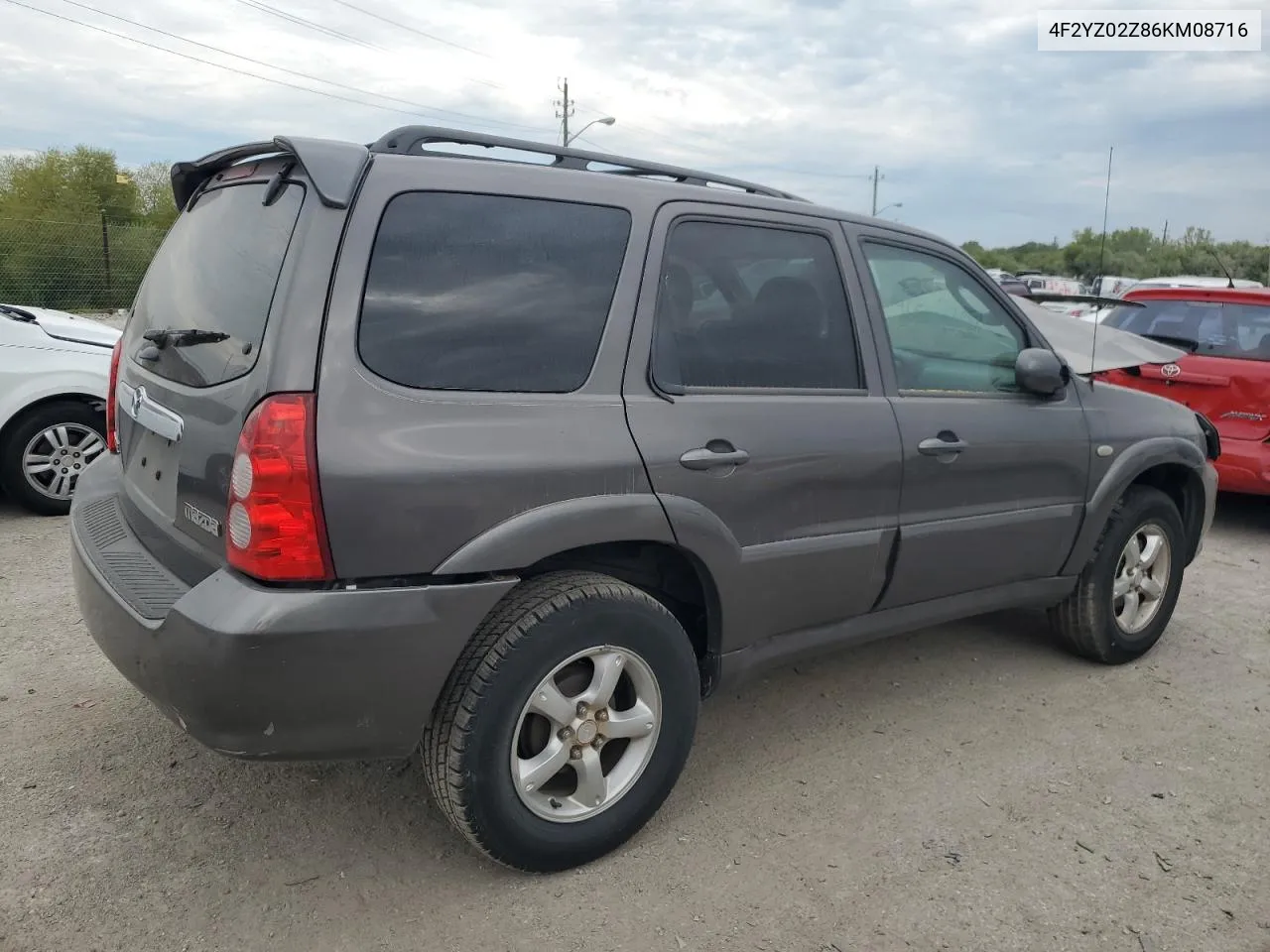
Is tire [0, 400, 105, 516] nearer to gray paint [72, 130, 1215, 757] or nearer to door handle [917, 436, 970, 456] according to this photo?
gray paint [72, 130, 1215, 757]

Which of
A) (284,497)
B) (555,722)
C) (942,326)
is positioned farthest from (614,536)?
(942,326)

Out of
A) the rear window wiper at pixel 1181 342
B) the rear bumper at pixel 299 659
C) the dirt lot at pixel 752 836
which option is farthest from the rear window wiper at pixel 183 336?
the rear window wiper at pixel 1181 342

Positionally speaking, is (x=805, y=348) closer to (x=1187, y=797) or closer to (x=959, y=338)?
(x=959, y=338)

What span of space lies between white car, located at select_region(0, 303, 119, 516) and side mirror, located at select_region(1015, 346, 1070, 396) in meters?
5.05

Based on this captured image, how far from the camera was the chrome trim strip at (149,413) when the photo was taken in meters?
2.59

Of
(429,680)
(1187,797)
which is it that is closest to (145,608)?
(429,680)

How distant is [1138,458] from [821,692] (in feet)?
5.12

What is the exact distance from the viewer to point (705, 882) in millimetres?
2695

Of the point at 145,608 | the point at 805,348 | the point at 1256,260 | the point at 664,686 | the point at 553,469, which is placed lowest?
the point at 664,686

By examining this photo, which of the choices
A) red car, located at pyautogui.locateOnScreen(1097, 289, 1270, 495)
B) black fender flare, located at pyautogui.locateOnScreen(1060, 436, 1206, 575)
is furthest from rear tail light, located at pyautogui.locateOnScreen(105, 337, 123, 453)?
red car, located at pyautogui.locateOnScreen(1097, 289, 1270, 495)

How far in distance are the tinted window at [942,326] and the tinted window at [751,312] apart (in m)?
0.24

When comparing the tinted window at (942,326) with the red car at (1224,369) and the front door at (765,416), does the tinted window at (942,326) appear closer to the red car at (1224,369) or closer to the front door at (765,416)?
the front door at (765,416)

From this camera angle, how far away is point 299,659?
223 cm

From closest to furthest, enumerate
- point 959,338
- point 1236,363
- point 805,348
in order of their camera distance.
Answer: point 805,348
point 959,338
point 1236,363
